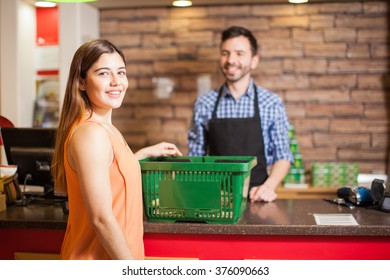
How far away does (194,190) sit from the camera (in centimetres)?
224

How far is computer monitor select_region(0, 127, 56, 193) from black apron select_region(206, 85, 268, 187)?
997 millimetres

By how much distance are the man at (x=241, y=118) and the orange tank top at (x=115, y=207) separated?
54.6 inches

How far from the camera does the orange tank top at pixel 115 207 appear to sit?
1790 millimetres

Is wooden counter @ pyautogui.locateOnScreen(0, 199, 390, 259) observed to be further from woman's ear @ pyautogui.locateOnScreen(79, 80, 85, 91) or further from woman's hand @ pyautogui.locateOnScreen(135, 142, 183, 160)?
woman's ear @ pyautogui.locateOnScreen(79, 80, 85, 91)

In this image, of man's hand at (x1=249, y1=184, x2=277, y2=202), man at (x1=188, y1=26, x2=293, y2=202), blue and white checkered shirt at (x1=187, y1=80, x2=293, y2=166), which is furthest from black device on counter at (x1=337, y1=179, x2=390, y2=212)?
blue and white checkered shirt at (x1=187, y1=80, x2=293, y2=166)

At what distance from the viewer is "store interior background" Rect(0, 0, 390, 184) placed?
171 inches

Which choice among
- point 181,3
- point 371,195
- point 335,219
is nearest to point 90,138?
point 335,219

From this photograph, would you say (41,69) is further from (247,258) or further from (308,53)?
(247,258)

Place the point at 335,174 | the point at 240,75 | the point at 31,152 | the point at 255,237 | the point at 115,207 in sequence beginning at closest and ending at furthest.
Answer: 1. the point at 115,207
2. the point at 255,237
3. the point at 31,152
4. the point at 240,75
5. the point at 335,174

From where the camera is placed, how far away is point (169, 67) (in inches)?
178

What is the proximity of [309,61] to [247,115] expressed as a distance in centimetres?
131

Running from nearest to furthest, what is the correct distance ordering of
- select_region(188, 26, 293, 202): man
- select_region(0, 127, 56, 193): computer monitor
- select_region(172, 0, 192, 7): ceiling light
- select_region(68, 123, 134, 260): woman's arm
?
select_region(68, 123, 134, 260): woman's arm, select_region(0, 127, 56, 193): computer monitor, select_region(188, 26, 293, 202): man, select_region(172, 0, 192, 7): ceiling light

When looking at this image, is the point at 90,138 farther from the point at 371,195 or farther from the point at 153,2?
the point at 153,2

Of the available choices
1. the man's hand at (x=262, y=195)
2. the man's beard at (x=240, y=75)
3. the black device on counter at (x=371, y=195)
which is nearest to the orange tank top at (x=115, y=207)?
the man's hand at (x=262, y=195)
